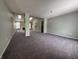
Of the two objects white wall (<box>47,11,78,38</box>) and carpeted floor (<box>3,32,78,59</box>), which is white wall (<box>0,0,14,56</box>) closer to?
carpeted floor (<box>3,32,78,59</box>)

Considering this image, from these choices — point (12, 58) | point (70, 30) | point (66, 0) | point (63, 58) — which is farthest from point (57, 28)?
point (12, 58)

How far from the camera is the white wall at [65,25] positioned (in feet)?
19.6

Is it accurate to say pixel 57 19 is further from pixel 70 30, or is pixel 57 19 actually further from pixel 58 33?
pixel 70 30

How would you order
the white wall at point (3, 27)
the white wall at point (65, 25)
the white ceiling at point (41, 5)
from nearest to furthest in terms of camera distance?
the white wall at point (3, 27) < the white ceiling at point (41, 5) < the white wall at point (65, 25)

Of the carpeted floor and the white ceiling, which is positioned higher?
the white ceiling

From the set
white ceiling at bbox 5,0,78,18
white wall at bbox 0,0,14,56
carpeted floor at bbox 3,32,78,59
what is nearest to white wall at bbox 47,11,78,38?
white ceiling at bbox 5,0,78,18

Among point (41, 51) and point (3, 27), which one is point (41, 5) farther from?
point (41, 51)

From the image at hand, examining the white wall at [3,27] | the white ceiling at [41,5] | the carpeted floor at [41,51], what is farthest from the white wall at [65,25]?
the white wall at [3,27]

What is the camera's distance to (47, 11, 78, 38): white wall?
5973 mm

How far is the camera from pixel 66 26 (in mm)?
6781

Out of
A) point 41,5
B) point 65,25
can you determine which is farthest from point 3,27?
point 65,25

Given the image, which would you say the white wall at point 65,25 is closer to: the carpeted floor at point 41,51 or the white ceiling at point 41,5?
the white ceiling at point 41,5

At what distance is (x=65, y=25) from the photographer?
6891 millimetres

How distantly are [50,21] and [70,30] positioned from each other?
11.7ft
